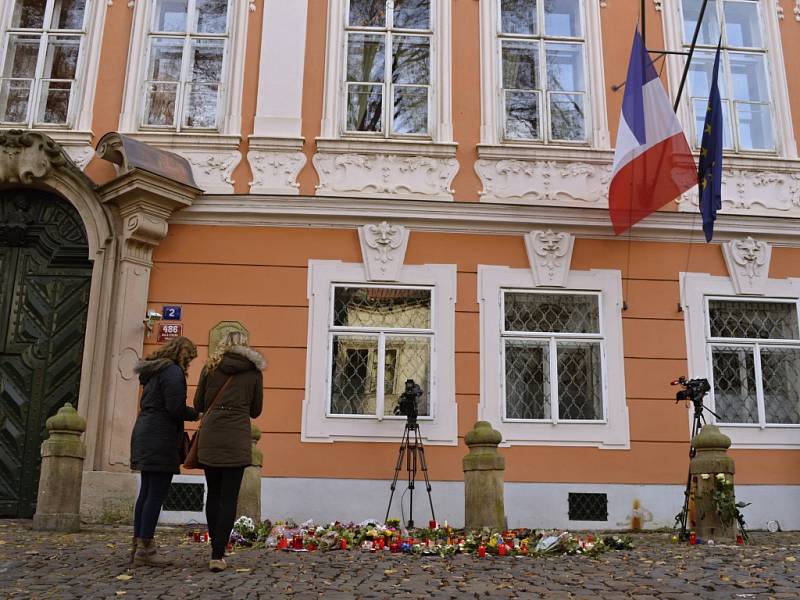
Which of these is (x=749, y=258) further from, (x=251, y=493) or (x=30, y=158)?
(x=30, y=158)

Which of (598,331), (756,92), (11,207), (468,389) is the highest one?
(756,92)

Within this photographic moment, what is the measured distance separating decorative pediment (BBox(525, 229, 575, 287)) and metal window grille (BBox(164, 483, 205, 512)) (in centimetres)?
445

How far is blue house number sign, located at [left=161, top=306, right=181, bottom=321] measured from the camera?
30.6ft

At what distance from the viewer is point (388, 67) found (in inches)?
408

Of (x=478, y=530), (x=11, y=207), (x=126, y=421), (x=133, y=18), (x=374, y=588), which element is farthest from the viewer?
(x=133, y=18)

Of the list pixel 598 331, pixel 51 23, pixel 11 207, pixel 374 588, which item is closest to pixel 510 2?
pixel 598 331

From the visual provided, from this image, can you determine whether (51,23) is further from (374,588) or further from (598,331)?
(374,588)

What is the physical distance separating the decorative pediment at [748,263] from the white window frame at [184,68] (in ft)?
19.9

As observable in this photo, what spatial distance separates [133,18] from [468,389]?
20.2 ft

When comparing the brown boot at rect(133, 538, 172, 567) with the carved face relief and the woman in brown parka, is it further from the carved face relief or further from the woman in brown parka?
the carved face relief

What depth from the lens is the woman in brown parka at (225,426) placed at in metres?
5.29

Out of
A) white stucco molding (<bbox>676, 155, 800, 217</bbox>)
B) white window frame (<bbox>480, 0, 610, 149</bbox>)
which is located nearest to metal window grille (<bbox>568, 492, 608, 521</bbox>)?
white stucco molding (<bbox>676, 155, 800, 217</bbox>)

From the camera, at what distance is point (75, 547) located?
652cm

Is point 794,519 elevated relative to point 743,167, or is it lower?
lower
